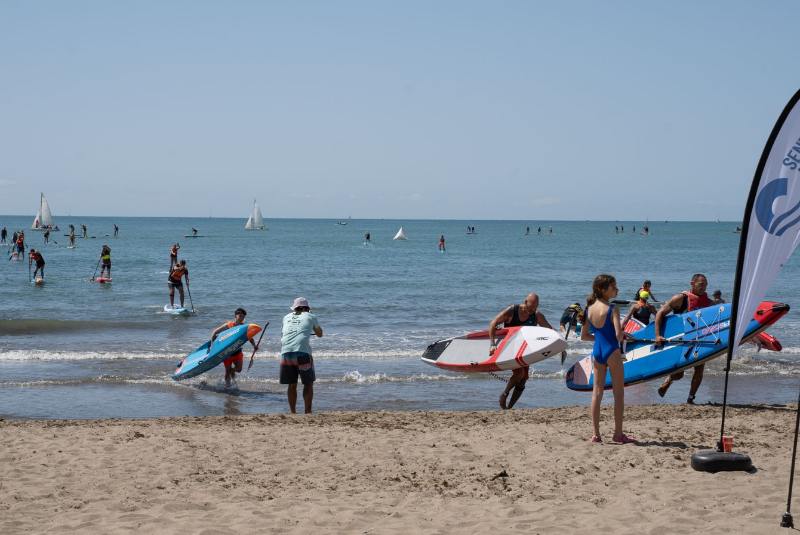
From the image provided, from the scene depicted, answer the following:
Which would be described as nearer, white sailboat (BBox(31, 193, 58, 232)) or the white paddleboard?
the white paddleboard

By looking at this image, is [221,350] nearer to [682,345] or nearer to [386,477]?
[386,477]

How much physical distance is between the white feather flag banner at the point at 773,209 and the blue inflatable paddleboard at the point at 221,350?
7933 mm

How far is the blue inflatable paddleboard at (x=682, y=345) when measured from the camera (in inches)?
364

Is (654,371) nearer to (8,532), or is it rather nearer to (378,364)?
(378,364)

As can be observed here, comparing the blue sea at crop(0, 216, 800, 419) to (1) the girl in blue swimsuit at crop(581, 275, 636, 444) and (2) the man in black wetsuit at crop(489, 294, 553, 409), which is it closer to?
(2) the man in black wetsuit at crop(489, 294, 553, 409)

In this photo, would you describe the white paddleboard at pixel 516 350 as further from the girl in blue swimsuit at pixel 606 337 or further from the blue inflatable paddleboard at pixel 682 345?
the girl in blue swimsuit at pixel 606 337

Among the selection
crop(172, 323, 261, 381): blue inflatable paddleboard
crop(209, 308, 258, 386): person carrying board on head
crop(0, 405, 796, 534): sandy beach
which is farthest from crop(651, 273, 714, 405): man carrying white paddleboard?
crop(209, 308, 258, 386): person carrying board on head

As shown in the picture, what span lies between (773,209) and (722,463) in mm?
2194

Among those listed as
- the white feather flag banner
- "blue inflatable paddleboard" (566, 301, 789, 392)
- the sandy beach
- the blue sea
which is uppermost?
the white feather flag banner

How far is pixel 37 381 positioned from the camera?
1204 centimetres

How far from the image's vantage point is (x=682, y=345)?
31.6 ft

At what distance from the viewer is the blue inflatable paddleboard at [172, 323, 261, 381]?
11577 millimetres

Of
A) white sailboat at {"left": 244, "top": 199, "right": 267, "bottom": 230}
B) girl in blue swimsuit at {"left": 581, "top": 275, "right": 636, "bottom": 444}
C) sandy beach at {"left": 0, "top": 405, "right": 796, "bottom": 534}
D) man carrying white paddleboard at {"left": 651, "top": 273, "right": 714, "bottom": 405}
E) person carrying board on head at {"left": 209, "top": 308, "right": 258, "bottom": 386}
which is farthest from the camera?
white sailboat at {"left": 244, "top": 199, "right": 267, "bottom": 230}

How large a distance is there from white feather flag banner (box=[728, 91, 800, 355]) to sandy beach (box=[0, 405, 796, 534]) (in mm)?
1618
